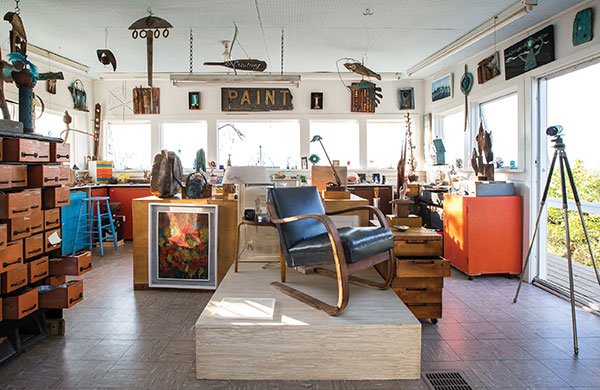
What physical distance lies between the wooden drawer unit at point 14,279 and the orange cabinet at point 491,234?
441 centimetres

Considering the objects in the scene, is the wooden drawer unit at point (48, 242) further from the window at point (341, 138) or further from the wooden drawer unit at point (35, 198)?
the window at point (341, 138)

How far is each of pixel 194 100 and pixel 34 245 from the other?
18.1ft

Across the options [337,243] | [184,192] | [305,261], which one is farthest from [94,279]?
[337,243]

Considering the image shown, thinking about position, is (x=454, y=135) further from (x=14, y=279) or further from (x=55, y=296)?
(x=14, y=279)

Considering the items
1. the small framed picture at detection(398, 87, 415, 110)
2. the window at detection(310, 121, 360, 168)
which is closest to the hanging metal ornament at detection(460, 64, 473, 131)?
the small framed picture at detection(398, 87, 415, 110)

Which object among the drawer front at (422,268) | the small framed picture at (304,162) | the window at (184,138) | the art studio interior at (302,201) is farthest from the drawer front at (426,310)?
the window at (184,138)

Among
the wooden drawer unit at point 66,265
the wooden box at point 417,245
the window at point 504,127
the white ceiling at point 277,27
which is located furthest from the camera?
the window at point 504,127

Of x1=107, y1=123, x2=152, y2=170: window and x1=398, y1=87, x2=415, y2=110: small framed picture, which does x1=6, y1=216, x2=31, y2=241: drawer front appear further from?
x1=398, y1=87, x2=415, y2=110: small framed picture

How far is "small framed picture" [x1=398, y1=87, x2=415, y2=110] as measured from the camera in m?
7.61

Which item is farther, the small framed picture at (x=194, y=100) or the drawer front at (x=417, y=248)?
the small framed picture at (x=194, y=100)

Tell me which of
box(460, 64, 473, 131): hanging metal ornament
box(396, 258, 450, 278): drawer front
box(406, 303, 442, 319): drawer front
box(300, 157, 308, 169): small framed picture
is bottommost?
box(406, 303, 442, 319): drawer front

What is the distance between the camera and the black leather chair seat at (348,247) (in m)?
2.46

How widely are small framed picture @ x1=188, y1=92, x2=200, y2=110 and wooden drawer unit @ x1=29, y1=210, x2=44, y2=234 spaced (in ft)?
17.4

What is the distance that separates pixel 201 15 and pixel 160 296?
331cm
